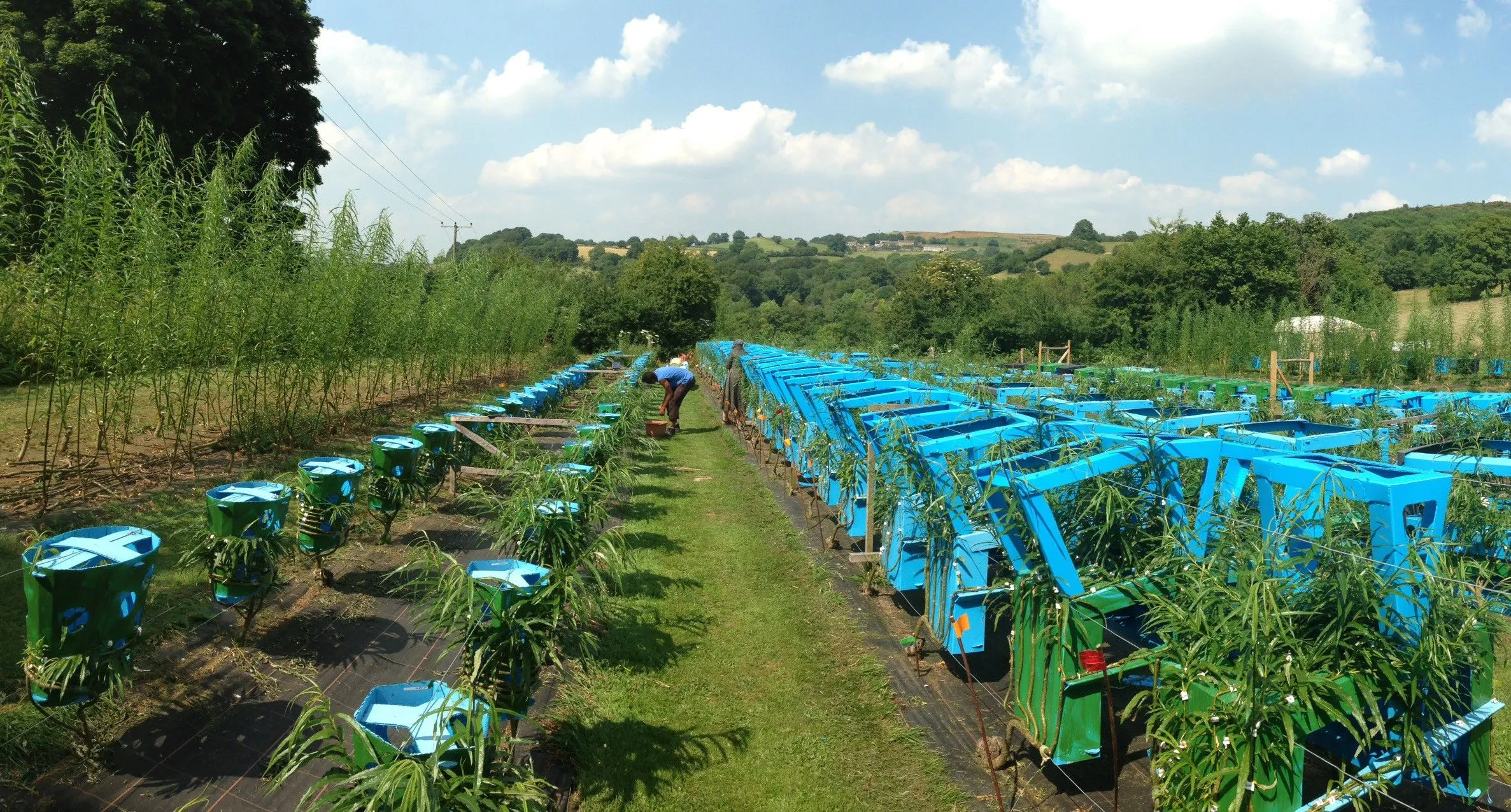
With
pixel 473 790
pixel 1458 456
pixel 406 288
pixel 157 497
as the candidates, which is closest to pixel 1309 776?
pixel 1458 456

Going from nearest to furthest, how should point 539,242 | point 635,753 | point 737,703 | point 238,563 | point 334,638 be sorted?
point 635,753, point 238,563, point 737,703, point 334,638, point 539,242

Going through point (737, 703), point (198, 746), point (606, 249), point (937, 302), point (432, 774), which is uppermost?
point (606, 249)

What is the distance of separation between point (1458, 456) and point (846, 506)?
3.84 m

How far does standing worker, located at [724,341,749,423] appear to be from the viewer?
15.9 metres

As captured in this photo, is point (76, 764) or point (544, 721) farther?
point (544, 721)

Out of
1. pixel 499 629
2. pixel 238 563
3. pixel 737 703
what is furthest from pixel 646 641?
pixel 238 563

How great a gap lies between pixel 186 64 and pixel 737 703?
18.1 meters

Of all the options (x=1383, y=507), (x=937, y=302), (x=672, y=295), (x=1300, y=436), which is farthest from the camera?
(x=937, y=302)

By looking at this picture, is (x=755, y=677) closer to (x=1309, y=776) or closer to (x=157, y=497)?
(x=1309, y=776)

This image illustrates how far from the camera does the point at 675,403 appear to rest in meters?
14.6

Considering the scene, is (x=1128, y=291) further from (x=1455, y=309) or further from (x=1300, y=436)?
(x=1300, y=436)

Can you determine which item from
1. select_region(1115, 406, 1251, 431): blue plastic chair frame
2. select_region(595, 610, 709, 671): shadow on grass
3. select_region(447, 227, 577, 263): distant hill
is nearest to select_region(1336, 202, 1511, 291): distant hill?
select_region(1115, 406, 1251, 431): blue plastic chair frame

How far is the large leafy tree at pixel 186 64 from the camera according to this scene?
564 inches

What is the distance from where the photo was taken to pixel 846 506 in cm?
671
